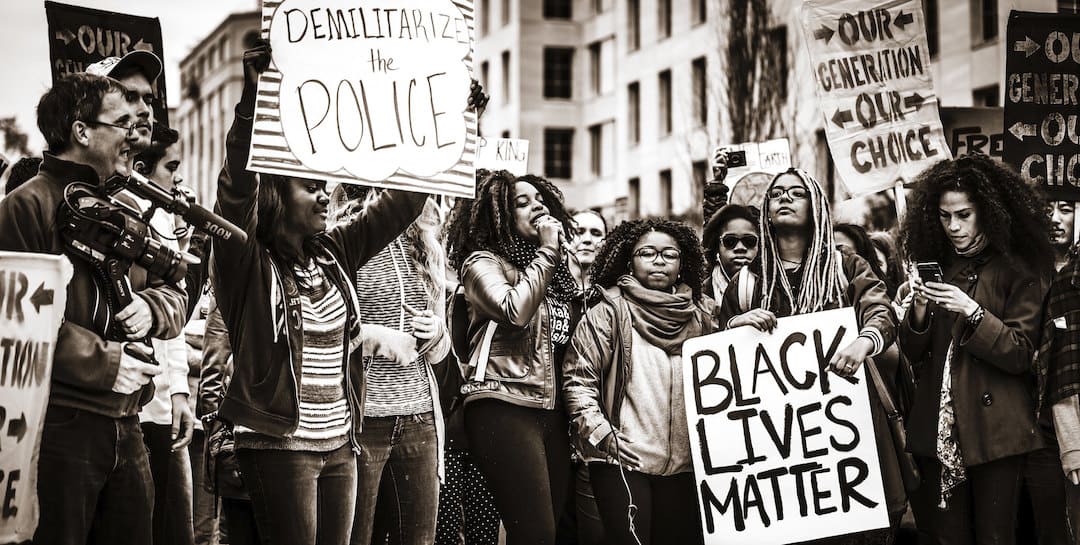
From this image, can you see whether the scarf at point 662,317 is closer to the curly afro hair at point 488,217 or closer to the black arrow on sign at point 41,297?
the curly afro hair at point 488,217

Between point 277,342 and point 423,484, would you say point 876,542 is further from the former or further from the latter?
point 277,342

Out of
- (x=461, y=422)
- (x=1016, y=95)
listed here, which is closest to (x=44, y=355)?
(x=461, y=422)

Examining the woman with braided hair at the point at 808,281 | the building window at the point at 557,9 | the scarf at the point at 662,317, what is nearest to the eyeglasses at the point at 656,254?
the scarf at the point at 662,317

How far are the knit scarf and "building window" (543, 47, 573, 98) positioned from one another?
1802 inches

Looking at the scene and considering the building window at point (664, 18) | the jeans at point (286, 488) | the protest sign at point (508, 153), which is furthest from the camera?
the building window at point (664, 18)

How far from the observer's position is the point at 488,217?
260 inches

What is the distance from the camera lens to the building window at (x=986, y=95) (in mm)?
28172

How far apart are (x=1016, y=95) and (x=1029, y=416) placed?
2.45 meters

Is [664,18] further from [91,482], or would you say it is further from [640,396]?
[91,482]

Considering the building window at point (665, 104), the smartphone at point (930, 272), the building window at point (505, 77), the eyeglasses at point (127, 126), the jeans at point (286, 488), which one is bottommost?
the jeans at point (286, 488)

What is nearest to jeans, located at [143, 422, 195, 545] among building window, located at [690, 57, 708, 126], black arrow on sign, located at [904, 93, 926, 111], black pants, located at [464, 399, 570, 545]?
black pants, located at [464, 399, 570, 545]

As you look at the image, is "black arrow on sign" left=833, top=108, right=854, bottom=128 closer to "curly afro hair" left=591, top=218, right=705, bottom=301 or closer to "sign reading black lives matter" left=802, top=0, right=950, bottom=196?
"sign reading black lives matter" left=802, top=0, right=950, bottom=196

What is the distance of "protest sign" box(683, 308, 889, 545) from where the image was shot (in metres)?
6.37

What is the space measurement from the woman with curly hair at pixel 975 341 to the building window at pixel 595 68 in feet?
147
